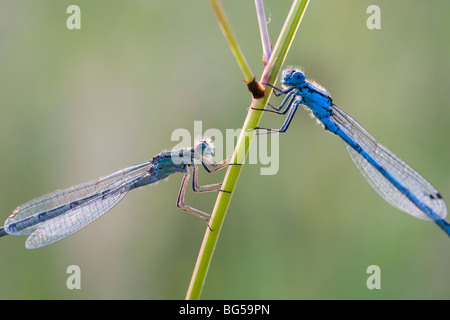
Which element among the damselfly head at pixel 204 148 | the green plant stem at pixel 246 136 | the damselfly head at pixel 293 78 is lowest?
the green plant stem at pixel 246 136

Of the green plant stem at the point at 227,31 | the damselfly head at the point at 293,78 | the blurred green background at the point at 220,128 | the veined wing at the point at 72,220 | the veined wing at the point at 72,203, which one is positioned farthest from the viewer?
the blurred green background at the point at 220,128

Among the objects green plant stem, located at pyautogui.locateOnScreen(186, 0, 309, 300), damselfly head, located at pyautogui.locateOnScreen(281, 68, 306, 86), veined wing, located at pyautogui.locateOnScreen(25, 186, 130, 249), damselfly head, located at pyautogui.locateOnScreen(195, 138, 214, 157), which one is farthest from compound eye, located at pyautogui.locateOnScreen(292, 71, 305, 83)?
veined wing, located at pyautogui.locateOnScreen(25, 186, 130, 249)

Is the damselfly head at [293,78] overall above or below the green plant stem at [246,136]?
above

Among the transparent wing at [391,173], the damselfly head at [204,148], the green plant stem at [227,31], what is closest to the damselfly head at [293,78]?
the transparent wing at [391,173]

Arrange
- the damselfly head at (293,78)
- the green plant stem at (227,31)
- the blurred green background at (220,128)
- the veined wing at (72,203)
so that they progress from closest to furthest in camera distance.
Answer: the green plant stem at (227,31)
the veined wing at (72,203)
the damselfly head at (293,78)
the blurred green background at (220,128)

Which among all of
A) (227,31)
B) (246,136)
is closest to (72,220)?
(246,136)

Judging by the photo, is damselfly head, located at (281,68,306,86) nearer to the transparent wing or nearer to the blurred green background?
the transparent wing

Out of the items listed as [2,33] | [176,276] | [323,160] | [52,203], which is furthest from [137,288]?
[2,33]

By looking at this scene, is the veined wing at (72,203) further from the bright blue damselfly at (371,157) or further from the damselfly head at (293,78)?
the damselfly head at (293,78)
